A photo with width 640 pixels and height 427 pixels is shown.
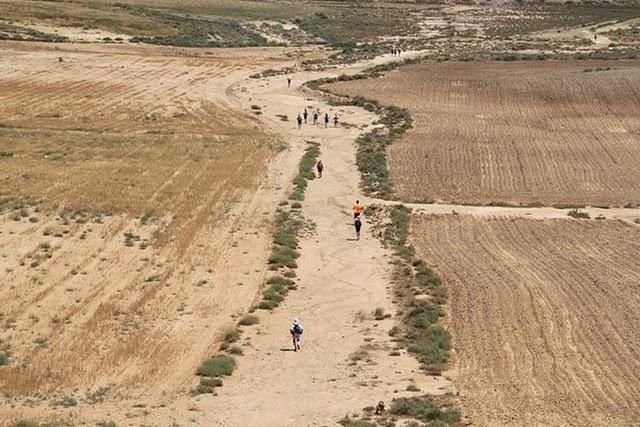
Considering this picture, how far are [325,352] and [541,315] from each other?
680 centimetres

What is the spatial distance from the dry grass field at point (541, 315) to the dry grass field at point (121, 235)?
712cm

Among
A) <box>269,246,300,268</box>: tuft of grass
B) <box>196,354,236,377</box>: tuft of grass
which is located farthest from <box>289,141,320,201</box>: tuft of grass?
<box>196,354,236,377</box>: tuft of grass

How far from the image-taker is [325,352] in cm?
2881

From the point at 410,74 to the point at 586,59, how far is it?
848 inches

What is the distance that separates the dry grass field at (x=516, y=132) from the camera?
2127 inches

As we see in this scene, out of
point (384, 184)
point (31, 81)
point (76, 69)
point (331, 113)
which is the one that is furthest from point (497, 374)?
point (76, 69)

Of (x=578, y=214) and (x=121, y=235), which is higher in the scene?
(x=121, y=235)

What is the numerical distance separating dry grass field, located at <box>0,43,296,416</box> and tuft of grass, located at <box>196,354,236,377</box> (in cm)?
43

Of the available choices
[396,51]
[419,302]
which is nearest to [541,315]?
[419,302]

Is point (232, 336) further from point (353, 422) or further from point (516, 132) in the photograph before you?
point (516, 132)

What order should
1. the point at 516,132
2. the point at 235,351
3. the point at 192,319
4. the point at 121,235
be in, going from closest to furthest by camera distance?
1. the point at 235,351
2. the point at 192,319
3. the point at 121,235
4. the point at 516,132

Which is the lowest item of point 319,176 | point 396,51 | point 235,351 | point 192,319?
point 319,176

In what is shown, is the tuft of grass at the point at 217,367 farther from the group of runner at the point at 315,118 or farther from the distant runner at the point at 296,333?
the group of runner at the point at 315,118

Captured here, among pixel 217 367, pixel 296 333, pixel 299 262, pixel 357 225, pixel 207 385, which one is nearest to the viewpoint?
pixel 207 385
